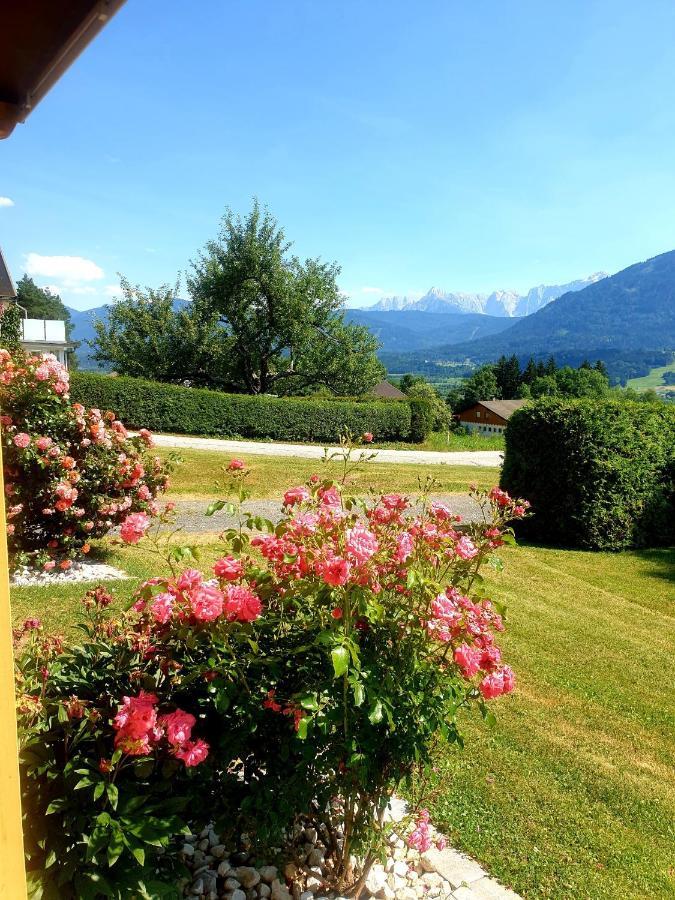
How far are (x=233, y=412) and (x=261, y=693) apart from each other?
66.7 ft

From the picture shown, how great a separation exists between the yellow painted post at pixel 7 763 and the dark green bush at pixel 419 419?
2436 cm

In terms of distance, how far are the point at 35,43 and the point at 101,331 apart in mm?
29492

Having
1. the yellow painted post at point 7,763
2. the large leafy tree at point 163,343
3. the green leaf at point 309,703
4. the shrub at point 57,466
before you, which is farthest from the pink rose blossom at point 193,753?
the large leafy tree at point 163,343

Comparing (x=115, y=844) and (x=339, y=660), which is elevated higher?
(x=339, y=660)

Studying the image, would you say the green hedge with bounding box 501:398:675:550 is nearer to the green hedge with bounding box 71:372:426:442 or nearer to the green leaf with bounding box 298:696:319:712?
the green leaf with bounding box 298:696:319:712

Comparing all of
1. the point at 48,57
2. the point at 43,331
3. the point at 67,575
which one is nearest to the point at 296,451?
the point at 67,575

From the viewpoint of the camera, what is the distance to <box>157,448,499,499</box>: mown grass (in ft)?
37.7

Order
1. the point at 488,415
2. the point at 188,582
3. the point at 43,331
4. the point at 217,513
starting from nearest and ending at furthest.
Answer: the point at 188,582
the point at 217,513
the point at 43,331
the point at 488,415

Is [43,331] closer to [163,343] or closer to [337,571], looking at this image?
[163,343]

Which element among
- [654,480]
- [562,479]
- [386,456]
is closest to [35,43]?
[562,479]

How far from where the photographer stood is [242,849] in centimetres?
245

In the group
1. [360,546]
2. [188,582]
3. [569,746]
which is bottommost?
[569,746]

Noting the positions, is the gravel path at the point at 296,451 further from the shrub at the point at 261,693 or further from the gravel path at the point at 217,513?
the shrub at the point at 261,693

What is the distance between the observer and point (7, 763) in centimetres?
110
